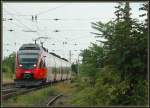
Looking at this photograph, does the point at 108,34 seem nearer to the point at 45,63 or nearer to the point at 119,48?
the point at 119,48

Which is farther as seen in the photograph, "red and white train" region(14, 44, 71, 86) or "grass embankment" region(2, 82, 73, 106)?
"red and white train" region(14, 44, 71, 86)

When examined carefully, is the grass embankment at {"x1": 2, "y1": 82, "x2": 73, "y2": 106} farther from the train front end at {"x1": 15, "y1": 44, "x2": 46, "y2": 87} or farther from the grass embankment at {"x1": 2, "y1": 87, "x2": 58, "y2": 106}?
the train front end at {"x1": 15, "y1": 44, "x2": 46, "y2": 87}

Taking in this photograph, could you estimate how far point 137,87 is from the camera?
1645 centimetres

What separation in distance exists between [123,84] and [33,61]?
18.9m

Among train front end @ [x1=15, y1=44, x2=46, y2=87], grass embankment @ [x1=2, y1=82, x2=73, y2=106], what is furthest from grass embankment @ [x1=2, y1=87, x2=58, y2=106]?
train front end @ [x1=15, y1=44, x2=46, y2=87]

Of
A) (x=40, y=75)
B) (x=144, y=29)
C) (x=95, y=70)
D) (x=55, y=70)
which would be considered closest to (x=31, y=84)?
(x=40, y=75)

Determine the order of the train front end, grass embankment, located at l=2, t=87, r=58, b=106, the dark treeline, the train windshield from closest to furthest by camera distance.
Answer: the dark treeline < grass embankment, located at l=2, t=87, r=58, b=106 < the train windshield < the train front end

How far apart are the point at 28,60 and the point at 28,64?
38cm

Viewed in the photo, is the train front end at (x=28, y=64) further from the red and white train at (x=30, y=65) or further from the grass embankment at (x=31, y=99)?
the grass embankment at (x=31, y=99)

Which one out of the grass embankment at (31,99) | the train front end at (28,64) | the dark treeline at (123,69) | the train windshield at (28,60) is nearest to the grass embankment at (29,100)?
the grass embankment at (31,99)

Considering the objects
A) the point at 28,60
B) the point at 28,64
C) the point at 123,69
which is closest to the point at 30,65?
the point at 28,64

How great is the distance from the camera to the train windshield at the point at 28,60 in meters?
34.2

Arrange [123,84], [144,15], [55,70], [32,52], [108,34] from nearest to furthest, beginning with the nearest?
[123,84] < [108,34] < [144,15] < [32,52] < [55,70]

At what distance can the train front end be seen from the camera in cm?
3427
